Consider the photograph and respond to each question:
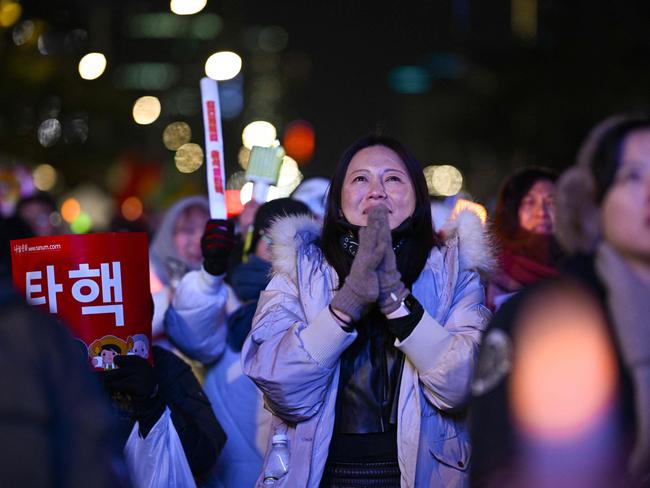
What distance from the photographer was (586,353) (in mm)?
2689

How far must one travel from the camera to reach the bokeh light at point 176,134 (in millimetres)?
41156

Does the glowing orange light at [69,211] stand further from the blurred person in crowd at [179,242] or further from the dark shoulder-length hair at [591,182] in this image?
the dark shoulder-length hair at [591,182]

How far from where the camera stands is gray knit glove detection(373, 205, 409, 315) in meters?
3.93

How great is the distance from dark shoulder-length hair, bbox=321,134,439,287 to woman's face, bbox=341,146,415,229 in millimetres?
26

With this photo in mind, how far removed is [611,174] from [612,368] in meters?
0.48

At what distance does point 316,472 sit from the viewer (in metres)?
4.01

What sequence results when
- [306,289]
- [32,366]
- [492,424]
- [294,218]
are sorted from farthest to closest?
[294,218] → [306,289] → [492,424] → [32,366]

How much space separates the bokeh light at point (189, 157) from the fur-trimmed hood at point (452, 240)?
35270 millimetres

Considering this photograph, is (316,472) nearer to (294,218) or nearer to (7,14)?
(294,218)

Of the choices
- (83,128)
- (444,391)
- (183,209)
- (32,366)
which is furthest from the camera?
(83,128)

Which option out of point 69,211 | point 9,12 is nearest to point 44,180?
point 69,211

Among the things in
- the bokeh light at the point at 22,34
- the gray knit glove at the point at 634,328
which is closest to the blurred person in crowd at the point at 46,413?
the gray knit glove at the point at 634,328

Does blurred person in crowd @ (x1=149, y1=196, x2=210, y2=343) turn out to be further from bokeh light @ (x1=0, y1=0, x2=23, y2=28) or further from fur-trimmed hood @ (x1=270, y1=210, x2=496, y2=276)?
bokeh light @ (x1=0, y1=0, x2=23, y2=28)

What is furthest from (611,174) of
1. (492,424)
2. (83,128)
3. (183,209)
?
(83,128)
